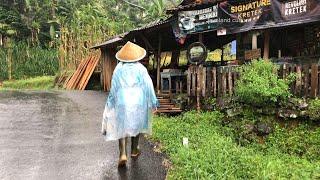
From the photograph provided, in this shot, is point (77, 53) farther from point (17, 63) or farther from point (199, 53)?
point (199, 53)

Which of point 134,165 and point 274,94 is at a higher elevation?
point 274,94

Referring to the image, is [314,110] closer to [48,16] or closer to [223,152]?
[223,152]

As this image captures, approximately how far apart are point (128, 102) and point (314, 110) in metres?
5.47

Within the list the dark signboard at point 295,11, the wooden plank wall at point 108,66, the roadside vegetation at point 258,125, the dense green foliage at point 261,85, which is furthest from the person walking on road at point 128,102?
the wooden plank wall at point 108,66

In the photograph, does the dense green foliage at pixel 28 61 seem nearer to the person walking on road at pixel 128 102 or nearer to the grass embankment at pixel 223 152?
the grass embankment at pixel 223 152

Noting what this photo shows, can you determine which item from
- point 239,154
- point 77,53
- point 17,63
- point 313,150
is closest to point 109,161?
point 239,154

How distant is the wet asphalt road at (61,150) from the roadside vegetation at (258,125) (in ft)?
3.82

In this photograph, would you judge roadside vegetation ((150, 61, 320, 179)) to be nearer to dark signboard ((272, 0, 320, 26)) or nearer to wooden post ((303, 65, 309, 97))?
wooden post ((303, 65, 309, 97))

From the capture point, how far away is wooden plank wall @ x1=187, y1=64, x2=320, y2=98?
10.7 meters

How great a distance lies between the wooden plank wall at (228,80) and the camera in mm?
10664

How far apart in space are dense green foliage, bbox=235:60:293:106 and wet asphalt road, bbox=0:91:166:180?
3.47 m

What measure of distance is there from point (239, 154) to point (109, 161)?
84.6 inches

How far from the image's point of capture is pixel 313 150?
10.0 m

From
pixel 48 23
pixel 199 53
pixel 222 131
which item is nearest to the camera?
pixel 222 131
